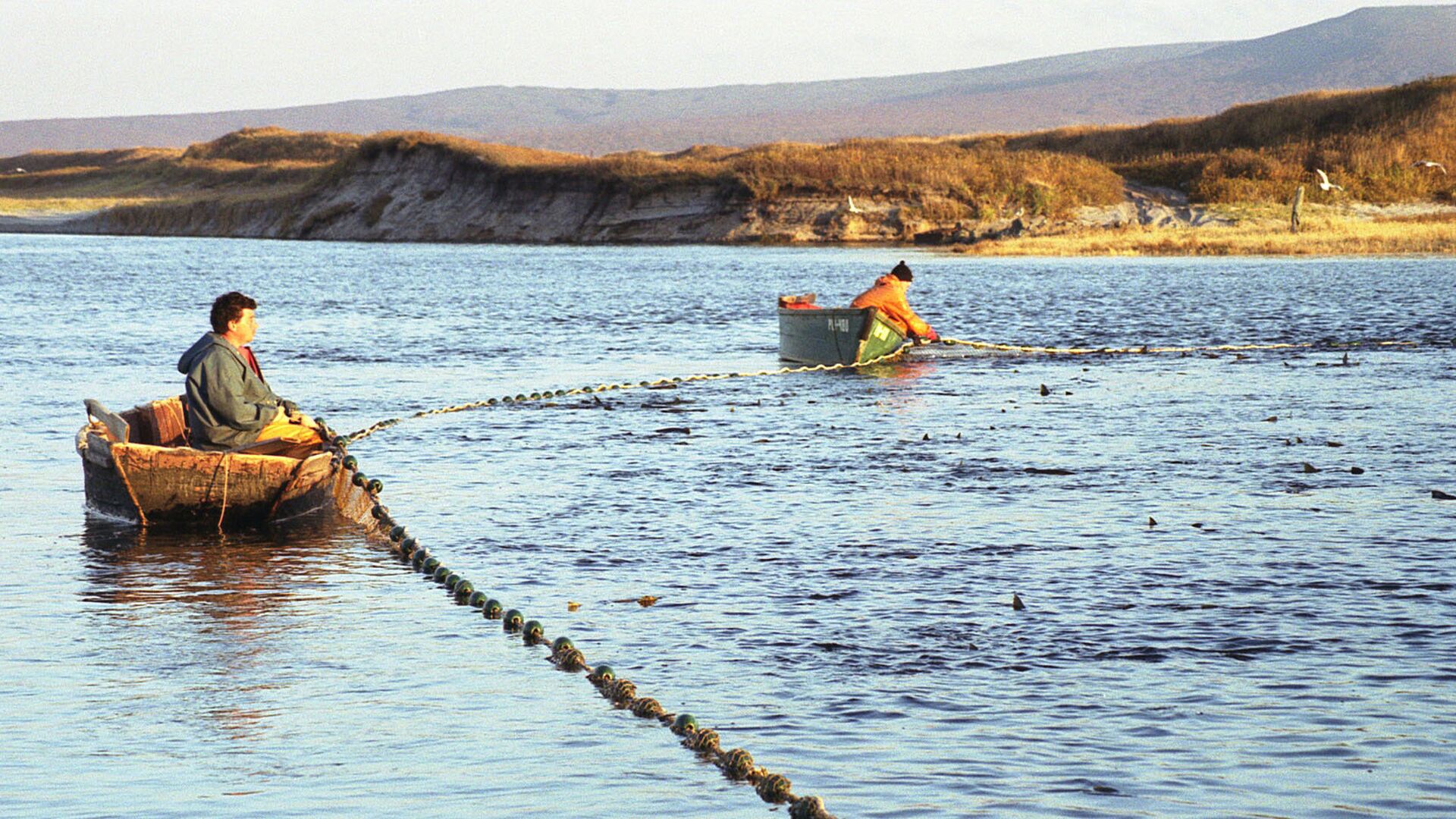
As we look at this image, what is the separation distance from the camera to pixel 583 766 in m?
7.88

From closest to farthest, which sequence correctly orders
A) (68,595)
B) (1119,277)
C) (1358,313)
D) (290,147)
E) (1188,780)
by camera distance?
1. (1188,780)
2. (68,595)
3. (1358,313)
4. (1119,277)
5. (290,147)

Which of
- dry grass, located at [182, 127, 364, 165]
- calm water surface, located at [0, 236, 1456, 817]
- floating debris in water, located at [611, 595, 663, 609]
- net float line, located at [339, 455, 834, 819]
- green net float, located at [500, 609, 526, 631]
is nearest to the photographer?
net float line, located at [339, 455, 834, 819]

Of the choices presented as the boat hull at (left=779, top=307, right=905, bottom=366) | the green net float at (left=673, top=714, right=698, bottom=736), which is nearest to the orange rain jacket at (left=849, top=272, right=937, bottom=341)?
the boat hull at (left=779, top=307, right=905, bottom=366)

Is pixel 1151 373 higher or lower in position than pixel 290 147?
lower

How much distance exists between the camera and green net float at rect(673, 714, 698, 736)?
8141 mm

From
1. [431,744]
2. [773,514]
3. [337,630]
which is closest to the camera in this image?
[431,744]

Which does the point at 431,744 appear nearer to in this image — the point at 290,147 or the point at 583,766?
the point at 583,766

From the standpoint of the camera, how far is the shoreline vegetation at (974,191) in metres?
73.2

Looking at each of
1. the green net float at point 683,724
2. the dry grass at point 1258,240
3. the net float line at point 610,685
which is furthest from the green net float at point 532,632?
the dry grass at point 1258,240

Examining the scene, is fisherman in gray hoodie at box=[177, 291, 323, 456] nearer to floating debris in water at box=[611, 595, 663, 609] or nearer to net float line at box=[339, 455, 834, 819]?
net float line at box=[339, 455, 834, 819]

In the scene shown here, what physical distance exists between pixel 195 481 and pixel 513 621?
170 inches

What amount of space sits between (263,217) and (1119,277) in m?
74.3

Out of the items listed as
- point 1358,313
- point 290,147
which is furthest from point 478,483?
point 290,147

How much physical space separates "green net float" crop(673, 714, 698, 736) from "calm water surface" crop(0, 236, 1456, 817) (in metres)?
0.11
